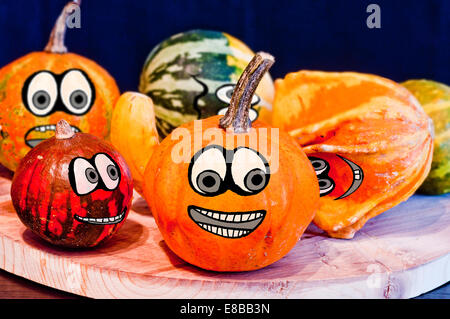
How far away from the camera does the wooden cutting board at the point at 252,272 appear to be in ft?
3.24

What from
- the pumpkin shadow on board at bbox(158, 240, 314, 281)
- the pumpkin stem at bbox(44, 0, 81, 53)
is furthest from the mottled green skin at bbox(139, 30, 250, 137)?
the pumpkin shadow on board at bbox(158, 240, 314, 281)

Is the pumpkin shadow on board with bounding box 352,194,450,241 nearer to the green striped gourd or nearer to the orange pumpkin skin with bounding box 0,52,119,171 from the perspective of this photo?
the green striped gourd

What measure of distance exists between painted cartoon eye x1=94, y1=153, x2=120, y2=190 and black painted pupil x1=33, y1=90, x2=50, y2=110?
0.37m

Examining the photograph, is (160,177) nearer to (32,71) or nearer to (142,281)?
(142,281)

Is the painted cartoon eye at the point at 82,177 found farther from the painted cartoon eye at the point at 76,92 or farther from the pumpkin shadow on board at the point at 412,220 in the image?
the pumpkin shadow on board at the point at 412,220

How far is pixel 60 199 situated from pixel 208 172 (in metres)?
0.28

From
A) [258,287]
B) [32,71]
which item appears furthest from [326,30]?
[258,287]

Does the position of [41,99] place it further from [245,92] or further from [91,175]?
[245,92]

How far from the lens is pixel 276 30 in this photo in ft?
5.90

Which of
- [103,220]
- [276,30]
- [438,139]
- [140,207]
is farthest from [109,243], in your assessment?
[276,30]

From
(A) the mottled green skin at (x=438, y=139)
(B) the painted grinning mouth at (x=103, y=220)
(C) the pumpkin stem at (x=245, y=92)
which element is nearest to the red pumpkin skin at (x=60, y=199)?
(B) the painted grinning mouth at (x=103, y=220)

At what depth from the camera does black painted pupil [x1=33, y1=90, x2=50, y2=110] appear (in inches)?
54.6

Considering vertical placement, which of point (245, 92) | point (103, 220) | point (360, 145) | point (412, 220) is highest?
point (245, 92)
